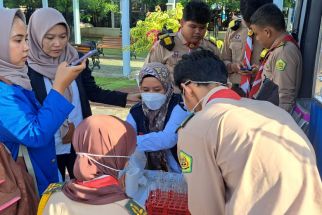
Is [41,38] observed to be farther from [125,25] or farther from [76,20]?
[76,20]

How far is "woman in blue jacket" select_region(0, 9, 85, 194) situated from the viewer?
1812 millimetres

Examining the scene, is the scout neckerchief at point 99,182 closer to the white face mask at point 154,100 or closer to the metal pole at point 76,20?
the white face mask at point 154,100

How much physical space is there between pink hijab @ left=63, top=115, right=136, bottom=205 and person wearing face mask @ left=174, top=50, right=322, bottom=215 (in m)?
0.27

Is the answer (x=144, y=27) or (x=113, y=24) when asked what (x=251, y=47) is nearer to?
(x=144, y=27)

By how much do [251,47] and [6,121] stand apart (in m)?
2.63

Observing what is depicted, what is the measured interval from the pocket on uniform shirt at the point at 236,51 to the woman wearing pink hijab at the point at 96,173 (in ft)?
8.68

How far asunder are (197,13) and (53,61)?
1447 millimetres

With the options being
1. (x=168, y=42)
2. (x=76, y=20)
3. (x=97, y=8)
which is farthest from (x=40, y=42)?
(x=97, y=8)

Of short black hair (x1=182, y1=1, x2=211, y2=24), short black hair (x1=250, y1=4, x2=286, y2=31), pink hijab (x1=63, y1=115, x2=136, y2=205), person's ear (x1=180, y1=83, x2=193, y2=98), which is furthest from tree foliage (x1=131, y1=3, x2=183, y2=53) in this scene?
pink hijab (x1=63, y1=115, x2=136, y2=205)

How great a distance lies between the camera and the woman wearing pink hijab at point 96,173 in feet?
4.38

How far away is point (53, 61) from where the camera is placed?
251 centimetres

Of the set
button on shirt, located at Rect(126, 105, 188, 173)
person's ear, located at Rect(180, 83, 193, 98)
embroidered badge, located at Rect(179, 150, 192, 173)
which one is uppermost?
person's ear, located at Rect(180, 83, 193, 98)

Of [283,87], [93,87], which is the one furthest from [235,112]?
[93,87]

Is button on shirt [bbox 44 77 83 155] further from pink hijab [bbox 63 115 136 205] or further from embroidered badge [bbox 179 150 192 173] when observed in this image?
embroidered badge [bbox 179 150 192 173]
